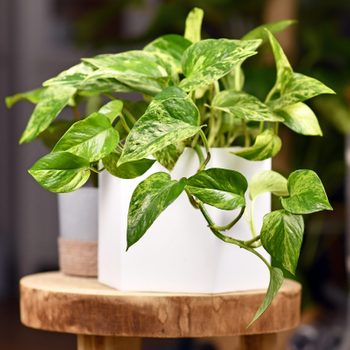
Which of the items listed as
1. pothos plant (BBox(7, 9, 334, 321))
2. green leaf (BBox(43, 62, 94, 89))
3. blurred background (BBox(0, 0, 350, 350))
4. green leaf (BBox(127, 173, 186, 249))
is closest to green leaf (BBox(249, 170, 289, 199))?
pothos plant (BBox(7, 9, 334, 321))

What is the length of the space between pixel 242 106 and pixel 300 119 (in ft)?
0.26

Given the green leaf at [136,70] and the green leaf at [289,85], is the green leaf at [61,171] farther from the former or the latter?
the green leaf at [289,85]

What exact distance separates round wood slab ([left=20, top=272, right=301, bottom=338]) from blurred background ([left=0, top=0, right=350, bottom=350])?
1351 mm

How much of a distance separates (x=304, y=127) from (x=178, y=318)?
0.25 metres

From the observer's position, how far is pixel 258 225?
972mm

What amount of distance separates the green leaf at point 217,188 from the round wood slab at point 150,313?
115mm

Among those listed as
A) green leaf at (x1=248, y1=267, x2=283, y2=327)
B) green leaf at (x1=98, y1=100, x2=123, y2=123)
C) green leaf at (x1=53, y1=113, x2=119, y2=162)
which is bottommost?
green leaf at (x1=248, y1=267, x2=283, y2=327)

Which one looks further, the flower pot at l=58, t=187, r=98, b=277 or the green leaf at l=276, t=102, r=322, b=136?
the flower pot at l=58, t=187, r=98, b=277

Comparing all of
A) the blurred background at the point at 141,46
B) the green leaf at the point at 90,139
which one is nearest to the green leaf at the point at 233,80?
the green leaf at the point at 90,139

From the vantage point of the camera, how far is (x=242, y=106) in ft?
2.97

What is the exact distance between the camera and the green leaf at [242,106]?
0.89m

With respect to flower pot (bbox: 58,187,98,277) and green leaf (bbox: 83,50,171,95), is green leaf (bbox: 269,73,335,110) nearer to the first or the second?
green leaf (bbox: 83,50,171,95)

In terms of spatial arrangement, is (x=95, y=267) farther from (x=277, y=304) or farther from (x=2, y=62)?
(x=2, y=62)

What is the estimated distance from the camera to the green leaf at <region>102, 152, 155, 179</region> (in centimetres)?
90
